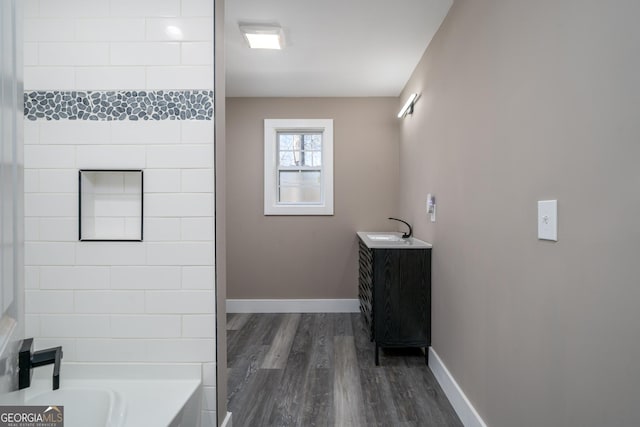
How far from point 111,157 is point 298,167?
2564 millimetres

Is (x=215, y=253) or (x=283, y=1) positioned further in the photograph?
(x=283, y=1)

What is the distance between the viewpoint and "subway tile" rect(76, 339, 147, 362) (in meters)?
1.45

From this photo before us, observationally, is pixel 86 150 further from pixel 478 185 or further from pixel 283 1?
pixel 478 185

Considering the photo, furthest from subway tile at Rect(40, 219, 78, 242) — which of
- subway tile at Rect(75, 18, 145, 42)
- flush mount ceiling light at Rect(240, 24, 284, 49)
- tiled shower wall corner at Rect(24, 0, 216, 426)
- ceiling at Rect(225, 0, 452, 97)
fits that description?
flush mount ceiling light at Rect(240, 24, 284, 49)

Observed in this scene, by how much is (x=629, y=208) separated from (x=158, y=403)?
5.42 feet

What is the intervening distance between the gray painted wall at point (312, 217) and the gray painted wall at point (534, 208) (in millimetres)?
1657

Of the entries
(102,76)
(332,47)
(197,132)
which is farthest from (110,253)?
(332,47)

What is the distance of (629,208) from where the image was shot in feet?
2.65

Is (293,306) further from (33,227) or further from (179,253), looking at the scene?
(33,227)

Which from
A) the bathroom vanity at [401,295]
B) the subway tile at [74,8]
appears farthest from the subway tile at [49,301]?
the bathroom vanity at [401,295]

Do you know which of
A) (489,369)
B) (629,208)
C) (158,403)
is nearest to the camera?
(629,208)

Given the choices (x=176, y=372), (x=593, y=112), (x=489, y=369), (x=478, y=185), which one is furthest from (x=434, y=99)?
(x=176, y=372)

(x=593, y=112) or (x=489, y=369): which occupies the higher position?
(x=593, y=112)

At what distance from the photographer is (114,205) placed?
1473 millimetres
